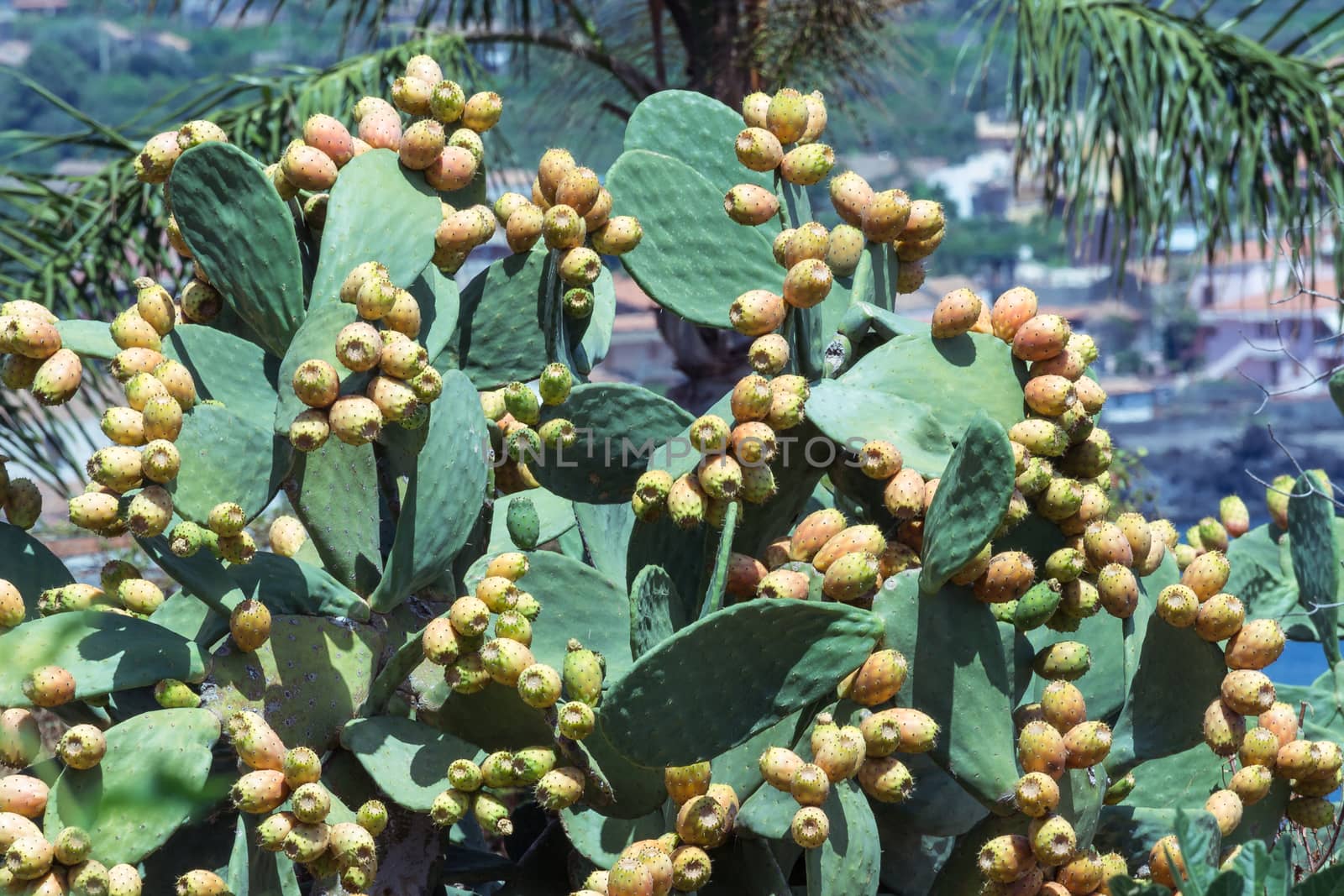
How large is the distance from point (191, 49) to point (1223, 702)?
258ft

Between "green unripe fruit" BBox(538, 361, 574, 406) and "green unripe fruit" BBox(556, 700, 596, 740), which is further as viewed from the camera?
"green unripe fruit" BBox(538, 361, 574, 406)

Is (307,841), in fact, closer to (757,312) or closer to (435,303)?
(435,303)

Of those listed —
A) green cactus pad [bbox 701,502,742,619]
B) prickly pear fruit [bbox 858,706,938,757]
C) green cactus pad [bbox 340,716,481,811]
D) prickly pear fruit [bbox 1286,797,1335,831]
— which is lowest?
prickly pear fruit [bbox 1286,797,1335,831]

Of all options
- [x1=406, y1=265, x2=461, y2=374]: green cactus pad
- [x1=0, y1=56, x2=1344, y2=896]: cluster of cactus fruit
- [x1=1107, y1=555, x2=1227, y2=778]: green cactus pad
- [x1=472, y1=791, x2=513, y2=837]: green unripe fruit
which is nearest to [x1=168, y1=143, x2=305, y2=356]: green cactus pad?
[x1=0, y1=56, x2=1344, y2=896]: cluster of cactus fruit

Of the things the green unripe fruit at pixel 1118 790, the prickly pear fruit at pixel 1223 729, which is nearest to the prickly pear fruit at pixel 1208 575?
the prickly pear fruit at pixel 1223 729

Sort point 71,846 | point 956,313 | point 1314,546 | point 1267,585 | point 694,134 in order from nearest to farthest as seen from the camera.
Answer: point 71,846, point 956,313, point 694,134, point 1314,546, point 1267,585

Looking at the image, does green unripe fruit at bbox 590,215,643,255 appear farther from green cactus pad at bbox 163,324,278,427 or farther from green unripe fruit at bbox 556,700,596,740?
green unripe fruit at bbox 556,700,596,740

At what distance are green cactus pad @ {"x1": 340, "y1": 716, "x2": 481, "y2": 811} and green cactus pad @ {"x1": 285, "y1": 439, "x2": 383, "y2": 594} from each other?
200mm

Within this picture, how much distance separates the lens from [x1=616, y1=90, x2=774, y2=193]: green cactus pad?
1.93m

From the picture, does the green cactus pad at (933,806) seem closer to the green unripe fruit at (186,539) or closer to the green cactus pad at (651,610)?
the green cactus pad at (651,610)

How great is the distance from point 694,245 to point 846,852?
78cm

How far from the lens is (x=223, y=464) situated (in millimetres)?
1562

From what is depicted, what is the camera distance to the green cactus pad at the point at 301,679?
162cm

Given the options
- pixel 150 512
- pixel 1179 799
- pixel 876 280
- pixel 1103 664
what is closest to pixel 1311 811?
pixel 1179 799
